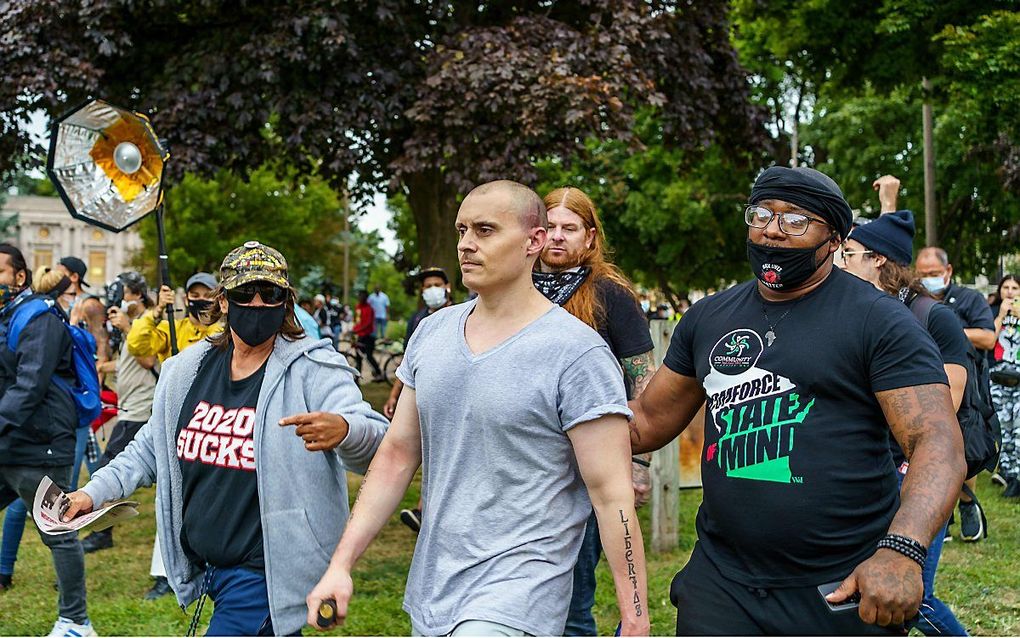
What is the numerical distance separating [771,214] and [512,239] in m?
0.78

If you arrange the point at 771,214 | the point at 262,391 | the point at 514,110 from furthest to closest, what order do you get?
the point at 514,110 → the point at 262,391 → the point at 771,214

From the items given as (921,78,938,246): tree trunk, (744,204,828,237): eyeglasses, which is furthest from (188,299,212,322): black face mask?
(921,78,938,246): tree trunk

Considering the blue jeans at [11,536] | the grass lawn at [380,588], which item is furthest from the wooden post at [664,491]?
the blue jeans at [11,536]

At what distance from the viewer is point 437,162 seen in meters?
11.5

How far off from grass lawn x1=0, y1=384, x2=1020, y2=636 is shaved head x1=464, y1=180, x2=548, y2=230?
3614 millimetres

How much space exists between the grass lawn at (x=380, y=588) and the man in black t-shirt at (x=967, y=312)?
0.15 metres

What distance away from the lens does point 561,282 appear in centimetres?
451

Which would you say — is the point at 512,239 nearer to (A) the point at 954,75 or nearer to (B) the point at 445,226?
(B) the point at 445,226

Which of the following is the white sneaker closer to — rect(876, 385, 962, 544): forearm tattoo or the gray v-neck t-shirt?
the gray v-neck t-shirt

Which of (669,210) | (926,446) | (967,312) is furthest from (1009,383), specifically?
(669,210)

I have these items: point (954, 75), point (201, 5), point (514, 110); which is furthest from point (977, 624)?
point (954, 75)

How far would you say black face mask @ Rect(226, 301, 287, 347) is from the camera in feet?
13.4

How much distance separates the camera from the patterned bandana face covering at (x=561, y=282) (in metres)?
A: 4.45

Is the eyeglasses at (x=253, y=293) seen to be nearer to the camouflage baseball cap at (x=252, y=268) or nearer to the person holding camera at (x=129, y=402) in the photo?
the camouflage baseball cap at (x=252, y=268)
